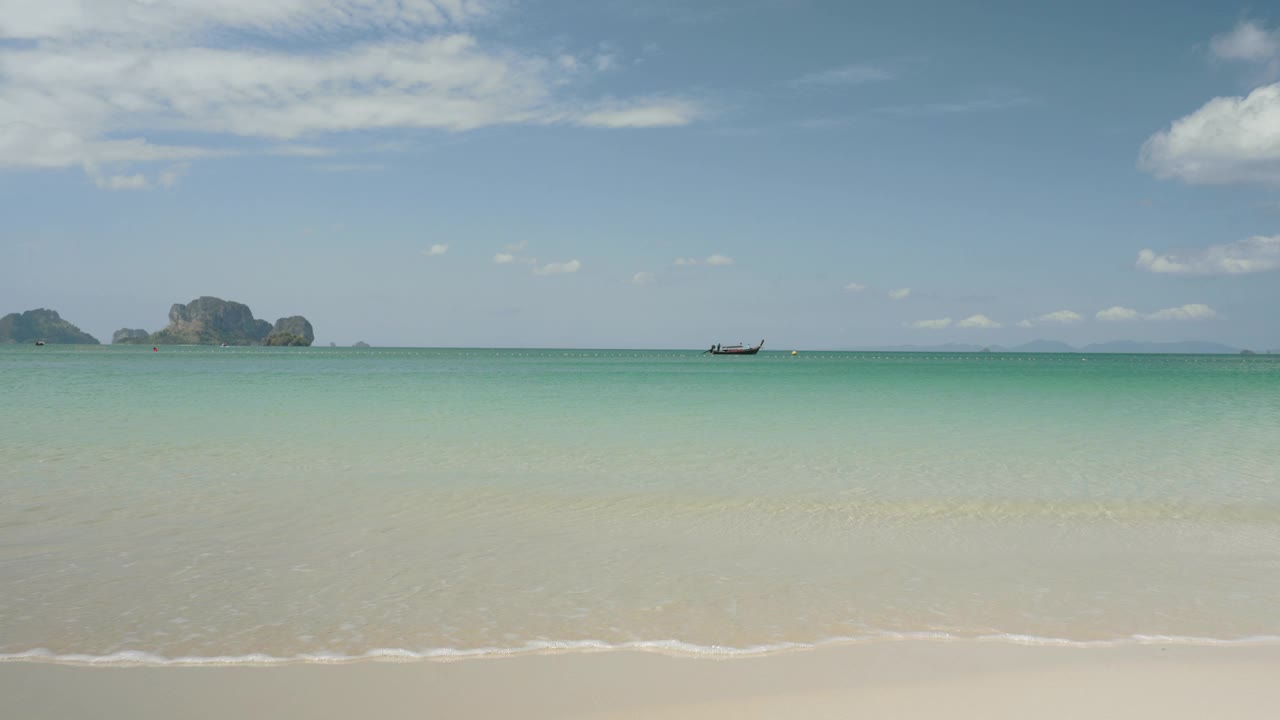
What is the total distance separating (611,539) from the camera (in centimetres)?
717

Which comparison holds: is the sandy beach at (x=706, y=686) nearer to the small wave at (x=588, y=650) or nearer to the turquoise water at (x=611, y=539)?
the small wave at (x=588, y=650)

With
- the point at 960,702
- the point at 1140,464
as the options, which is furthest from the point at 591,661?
the point at 1140,464

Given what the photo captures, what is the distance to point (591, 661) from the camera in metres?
4.46

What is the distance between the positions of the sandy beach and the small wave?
67 mm

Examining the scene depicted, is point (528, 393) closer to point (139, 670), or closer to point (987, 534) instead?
point (987, 534)

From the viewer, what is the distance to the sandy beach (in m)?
3.84

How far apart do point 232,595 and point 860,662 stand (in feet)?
13.8

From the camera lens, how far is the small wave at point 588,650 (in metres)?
4.39

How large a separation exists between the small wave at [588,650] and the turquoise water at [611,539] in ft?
0.10

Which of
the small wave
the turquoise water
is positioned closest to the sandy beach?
the small wave

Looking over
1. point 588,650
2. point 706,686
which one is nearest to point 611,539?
point 588,650

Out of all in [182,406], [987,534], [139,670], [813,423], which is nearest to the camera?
[139,670]

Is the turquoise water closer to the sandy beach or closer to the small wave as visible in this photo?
the small wave

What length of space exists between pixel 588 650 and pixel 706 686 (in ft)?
2.72
